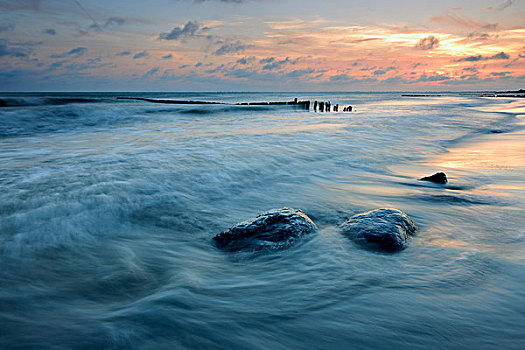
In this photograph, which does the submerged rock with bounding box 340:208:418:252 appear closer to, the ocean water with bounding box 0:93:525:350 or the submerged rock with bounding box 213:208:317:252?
the ocean water with bounding box 0:93:525:350

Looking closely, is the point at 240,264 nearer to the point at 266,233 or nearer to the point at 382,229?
the point at 266,233

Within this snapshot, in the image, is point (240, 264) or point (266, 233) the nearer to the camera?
point (240, 264)

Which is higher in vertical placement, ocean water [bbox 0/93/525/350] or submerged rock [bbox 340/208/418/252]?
submerged rock [bbox 340/208/418/252]

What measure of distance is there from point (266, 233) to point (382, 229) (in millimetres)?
1330

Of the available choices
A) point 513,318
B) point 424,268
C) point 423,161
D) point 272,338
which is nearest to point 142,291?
point 272,338

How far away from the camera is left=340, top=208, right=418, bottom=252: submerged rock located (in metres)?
3.53

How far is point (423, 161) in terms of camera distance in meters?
9.30

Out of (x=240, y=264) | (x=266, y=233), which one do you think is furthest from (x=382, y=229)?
(x=240, y=264)

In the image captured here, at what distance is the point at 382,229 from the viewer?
3643 millimetres

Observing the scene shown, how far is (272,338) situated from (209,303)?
0.64 metres

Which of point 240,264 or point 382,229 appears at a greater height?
point 382,229

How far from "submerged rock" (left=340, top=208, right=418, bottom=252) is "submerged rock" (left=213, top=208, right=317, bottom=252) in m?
0.54

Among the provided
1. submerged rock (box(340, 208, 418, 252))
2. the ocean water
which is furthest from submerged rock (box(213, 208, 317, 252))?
submerged rock (box(340, 208, 418, 252))

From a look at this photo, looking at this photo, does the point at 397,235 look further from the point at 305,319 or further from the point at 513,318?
the point at 305,319
